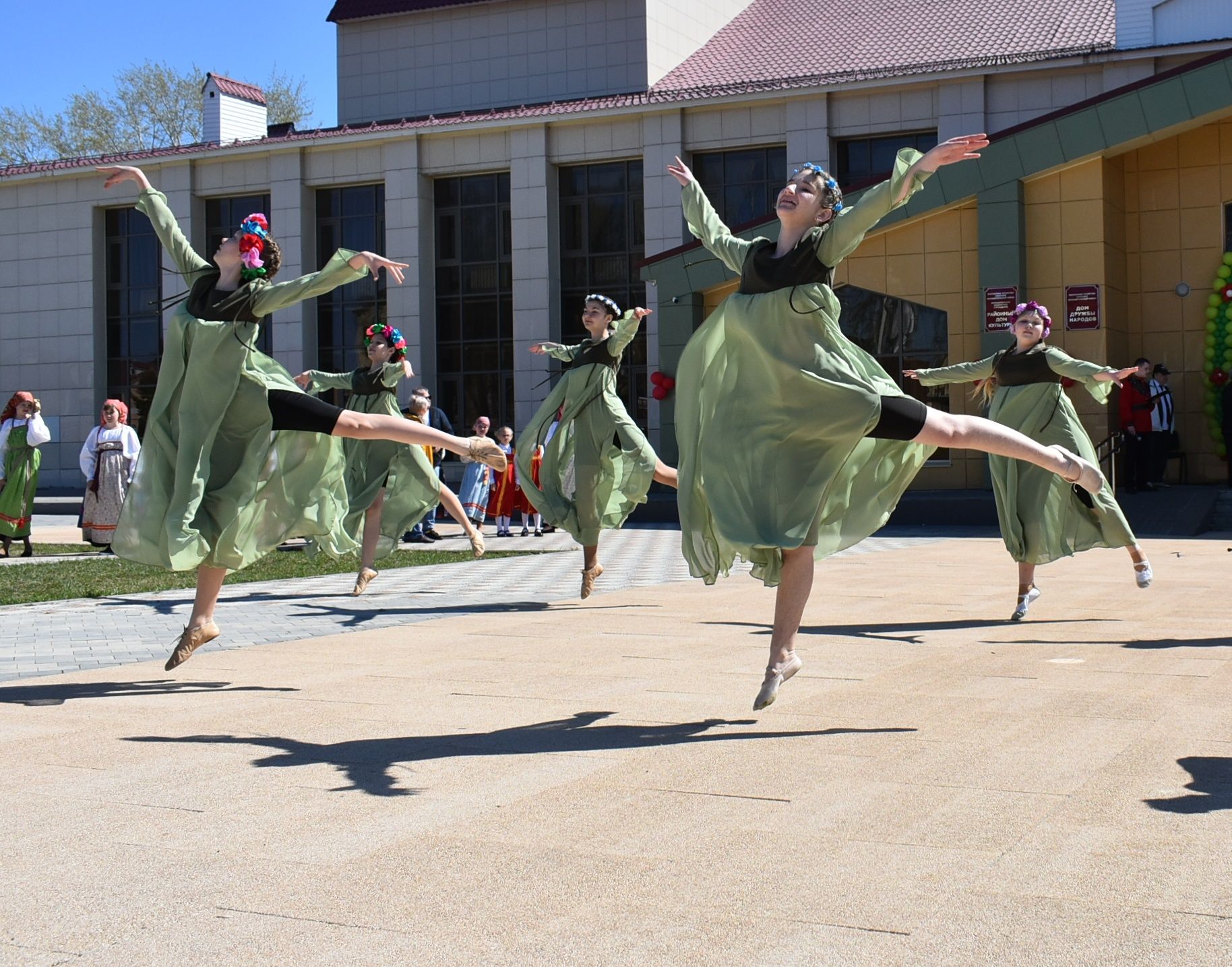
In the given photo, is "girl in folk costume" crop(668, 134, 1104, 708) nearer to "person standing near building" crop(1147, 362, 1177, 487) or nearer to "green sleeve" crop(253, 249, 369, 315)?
"green sleeve" crop(253, 249, 369, 315)

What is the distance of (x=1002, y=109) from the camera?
89.7 feet

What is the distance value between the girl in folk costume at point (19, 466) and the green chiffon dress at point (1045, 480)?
36.9 feet

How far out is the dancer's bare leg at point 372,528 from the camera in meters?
11.2

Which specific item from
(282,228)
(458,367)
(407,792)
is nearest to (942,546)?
(407,792)

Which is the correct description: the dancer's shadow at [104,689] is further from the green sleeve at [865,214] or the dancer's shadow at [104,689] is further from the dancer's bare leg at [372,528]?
the dancer's bare leg at [372,528]

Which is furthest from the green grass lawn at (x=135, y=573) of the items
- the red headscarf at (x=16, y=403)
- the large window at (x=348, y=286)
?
the large window at (x=348, y=286)

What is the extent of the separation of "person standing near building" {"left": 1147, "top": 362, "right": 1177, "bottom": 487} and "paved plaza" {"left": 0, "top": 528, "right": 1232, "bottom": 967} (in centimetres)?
1481

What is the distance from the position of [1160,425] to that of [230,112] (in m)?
25.7

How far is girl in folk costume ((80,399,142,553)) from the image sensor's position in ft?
54.3

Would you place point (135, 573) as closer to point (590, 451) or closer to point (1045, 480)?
point (590, 451)

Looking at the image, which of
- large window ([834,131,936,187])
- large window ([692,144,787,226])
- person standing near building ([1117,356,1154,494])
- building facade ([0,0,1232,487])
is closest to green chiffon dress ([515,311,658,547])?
person standing near building ([1117,356,1154,494])

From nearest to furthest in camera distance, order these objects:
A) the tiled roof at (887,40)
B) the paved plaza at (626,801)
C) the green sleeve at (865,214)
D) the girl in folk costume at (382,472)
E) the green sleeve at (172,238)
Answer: the paved plaza at (626,801) < the green sleeve at (865,214) < the green sleeve at (172,238) < the girl in folk costume at (382,472) < the tiled roof at (887,40)

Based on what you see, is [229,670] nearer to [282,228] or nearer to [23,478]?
[23,478]

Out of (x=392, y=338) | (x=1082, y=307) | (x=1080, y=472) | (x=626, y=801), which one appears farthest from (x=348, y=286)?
(x=626, y=801)
